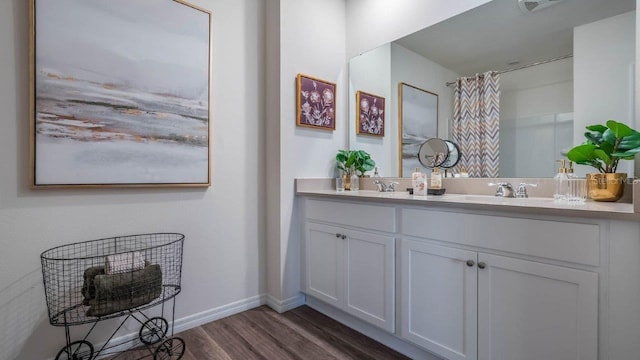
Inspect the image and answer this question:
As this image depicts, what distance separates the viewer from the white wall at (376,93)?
227cm

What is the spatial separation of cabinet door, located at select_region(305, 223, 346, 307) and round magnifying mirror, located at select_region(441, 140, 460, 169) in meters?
0.83

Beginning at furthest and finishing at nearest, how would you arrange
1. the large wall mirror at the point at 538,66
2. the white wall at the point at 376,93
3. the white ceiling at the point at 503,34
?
1. the white wall at the point at 376,93
2. the white ceiling at the point at 503,34
3. the large wall mirror at the point at 538,66

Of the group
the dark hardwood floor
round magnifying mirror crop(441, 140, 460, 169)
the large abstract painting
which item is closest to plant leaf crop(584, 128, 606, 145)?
round magnifying mirror crop(441, 140, 460, 169)

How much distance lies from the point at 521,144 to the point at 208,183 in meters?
1.85

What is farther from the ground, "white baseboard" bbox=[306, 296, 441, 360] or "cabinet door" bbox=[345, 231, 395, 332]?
"cabinet door" bbox=[345, 231, 395, 332]

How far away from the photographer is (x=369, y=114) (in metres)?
2.41

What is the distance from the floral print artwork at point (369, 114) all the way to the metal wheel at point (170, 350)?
1896 millimetres

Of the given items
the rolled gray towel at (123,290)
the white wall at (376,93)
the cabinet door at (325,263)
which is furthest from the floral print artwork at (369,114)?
the rolled gray towel at (123,290)

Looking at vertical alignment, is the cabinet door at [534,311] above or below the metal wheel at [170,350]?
above

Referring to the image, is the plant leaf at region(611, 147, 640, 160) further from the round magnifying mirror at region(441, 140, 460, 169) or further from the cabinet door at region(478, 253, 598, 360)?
the round magnifying mirror at region(441, 140, 460, 169)

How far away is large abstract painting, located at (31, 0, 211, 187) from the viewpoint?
1.38 meters

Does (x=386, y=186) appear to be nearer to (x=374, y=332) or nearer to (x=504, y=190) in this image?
(x=504, y=190)

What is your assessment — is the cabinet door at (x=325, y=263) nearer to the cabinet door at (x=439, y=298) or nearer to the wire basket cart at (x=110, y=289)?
the cabinet door at (x=439, y=298)

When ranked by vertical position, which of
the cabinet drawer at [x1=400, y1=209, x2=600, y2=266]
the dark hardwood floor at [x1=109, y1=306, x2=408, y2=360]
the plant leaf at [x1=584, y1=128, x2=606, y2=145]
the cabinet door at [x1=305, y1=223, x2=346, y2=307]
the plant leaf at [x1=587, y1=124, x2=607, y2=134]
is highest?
the plant leaf at [x1=587, y1=124, x2=607, y2=134]
